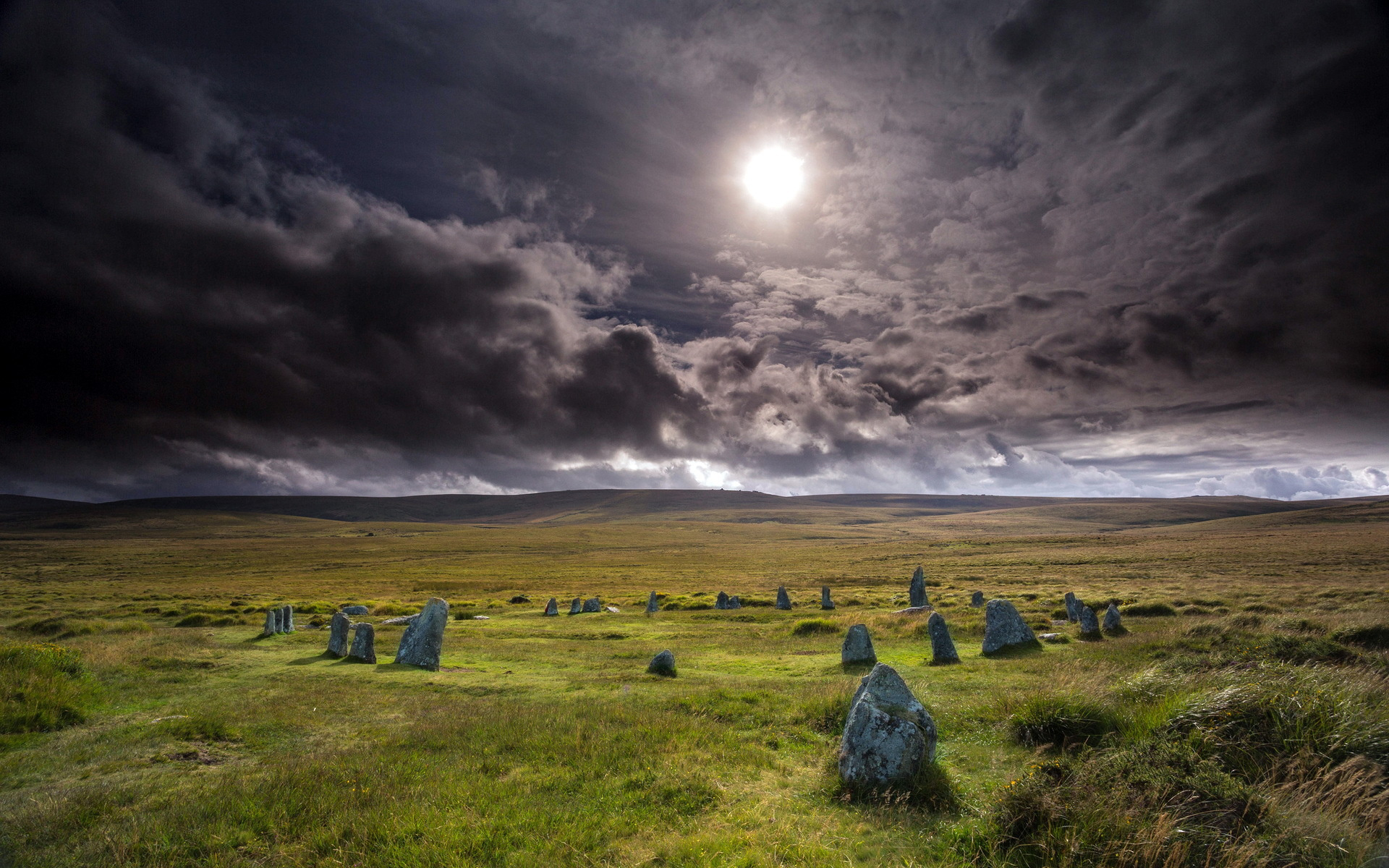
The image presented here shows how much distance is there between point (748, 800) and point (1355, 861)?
6.70 m

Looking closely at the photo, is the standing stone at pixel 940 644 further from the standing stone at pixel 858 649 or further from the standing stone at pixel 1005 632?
the standing stone at pixel 858 649

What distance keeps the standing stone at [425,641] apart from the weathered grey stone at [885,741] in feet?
53.0

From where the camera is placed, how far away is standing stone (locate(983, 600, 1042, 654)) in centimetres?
2062

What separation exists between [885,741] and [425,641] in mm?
17493

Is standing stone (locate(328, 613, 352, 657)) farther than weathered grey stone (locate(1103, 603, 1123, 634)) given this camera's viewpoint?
No

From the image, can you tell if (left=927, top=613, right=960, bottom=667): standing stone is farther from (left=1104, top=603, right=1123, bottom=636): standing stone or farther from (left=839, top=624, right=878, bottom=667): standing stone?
(left=1104, top=603, right=1123, bottom=636): standing stone

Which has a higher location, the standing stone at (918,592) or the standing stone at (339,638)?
the standing stone at (339,638)

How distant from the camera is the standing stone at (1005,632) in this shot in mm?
20625

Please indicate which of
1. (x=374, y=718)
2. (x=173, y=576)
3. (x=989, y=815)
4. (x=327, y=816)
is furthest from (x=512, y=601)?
(x=173, y=576)

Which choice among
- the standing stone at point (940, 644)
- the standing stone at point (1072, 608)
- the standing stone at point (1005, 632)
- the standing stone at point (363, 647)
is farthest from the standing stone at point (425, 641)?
the standing stone at point (1072, 608)

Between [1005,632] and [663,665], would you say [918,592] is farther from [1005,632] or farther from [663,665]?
[663,665]

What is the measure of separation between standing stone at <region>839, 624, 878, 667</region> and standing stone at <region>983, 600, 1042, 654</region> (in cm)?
463

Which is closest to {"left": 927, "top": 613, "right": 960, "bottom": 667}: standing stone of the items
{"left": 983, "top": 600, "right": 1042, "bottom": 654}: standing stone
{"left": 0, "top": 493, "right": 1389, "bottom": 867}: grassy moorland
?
{"left": 0, "top": 493, "right": 1389, "bottom": 867}: grassy moorland

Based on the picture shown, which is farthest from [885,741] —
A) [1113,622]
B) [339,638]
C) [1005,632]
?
[339,638]
